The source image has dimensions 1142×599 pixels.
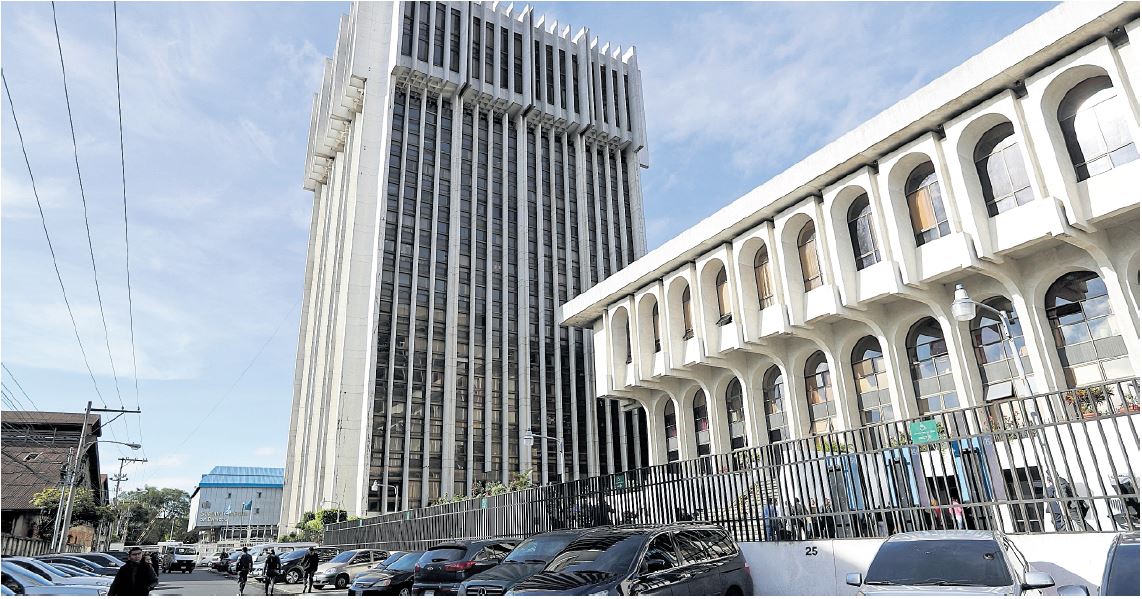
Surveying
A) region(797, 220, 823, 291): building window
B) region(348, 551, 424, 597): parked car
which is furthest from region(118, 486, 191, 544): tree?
region(797, 220, 823, 291): building window

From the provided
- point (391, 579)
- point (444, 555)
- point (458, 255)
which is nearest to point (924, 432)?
point (444, 555)

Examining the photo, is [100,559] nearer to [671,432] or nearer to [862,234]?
[671,432]

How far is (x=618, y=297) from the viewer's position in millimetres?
36688

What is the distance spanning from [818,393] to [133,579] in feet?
82.6

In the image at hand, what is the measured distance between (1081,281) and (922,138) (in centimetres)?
651

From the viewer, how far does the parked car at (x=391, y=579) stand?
16.6 m

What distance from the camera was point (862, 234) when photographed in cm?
2511

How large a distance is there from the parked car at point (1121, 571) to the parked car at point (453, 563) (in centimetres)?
1110

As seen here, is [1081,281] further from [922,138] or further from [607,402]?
[607,402]

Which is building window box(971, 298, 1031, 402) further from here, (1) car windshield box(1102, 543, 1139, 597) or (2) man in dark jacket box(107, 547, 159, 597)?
(2) man in dark jacket box(107, 547, 159, 597)

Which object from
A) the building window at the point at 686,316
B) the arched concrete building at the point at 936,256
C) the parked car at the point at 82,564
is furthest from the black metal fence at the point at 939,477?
the building window at the point at 686,316

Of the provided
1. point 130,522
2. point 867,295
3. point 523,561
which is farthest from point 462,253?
point 130,522

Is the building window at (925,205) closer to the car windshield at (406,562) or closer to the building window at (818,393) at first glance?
the building window at (818,393)

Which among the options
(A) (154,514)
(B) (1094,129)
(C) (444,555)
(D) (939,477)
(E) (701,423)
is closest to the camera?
(D) (939,477)
